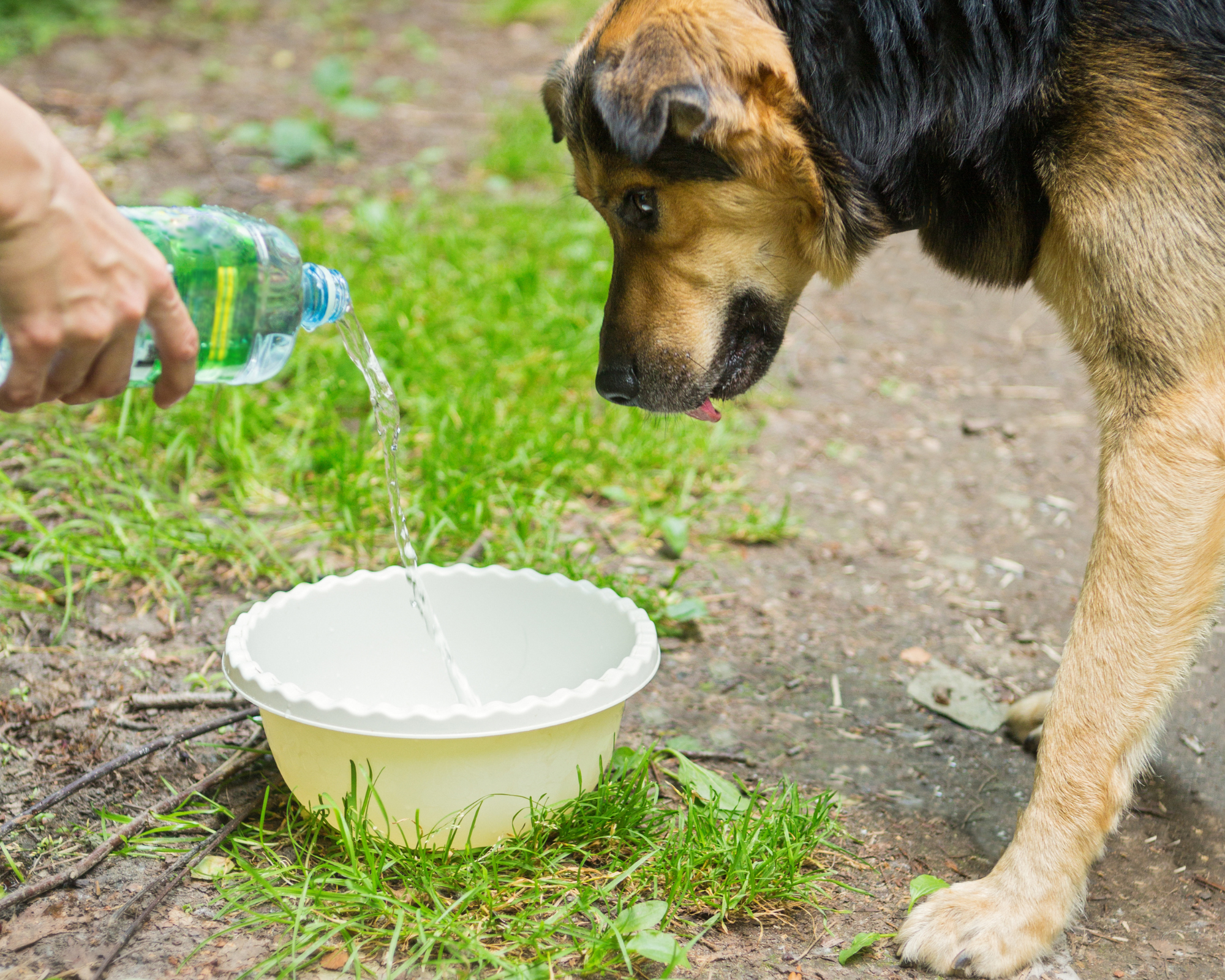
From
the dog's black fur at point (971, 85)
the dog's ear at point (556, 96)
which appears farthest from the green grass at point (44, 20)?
the dog's black fur at point (971, 85)

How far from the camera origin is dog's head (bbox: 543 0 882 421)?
7.76 feet

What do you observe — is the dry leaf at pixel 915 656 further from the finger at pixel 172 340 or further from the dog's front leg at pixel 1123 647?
the finger at pixel 172 340

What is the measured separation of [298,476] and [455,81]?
213 inches

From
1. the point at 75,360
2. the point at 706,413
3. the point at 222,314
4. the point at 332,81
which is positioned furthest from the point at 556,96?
the point at 332,81

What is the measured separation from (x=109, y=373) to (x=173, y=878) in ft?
3.24

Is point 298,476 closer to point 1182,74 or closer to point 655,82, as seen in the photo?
point 655,82

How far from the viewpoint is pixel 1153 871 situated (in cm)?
243

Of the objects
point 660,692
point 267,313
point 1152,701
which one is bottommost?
point 660,692

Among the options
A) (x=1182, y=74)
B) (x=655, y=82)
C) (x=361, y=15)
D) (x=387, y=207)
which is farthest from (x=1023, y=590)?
(x=361, y=15)

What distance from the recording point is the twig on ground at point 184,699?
2561mm

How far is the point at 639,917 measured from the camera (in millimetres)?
1961

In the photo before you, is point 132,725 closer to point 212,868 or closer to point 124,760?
point 124,760

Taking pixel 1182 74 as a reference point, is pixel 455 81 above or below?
below

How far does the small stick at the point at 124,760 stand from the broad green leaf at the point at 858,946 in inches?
53.6
